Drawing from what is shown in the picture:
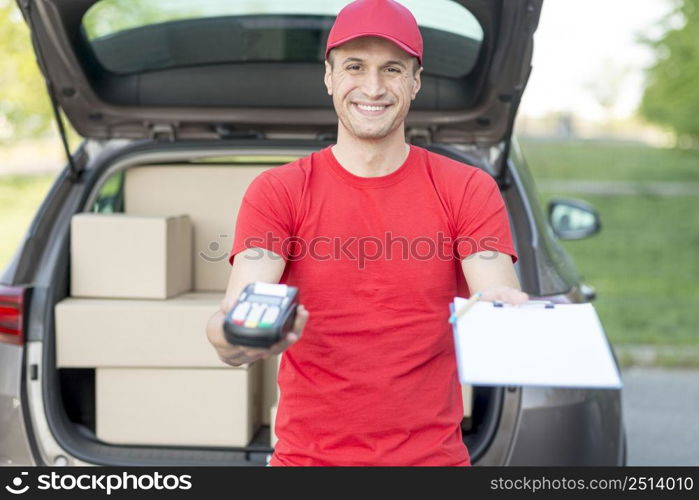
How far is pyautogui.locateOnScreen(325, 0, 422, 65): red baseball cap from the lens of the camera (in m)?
1.95

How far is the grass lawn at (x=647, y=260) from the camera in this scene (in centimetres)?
701

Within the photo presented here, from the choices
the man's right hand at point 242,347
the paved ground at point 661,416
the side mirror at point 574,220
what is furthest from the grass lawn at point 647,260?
the man's right hand at point 242,347

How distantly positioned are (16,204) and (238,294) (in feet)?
51.6

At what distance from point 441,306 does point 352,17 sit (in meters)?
0.67

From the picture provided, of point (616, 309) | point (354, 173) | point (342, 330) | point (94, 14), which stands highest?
point (94, 14)

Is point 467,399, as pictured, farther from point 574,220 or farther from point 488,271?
point 574,220

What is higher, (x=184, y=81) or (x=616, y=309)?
(x=184, y=81)

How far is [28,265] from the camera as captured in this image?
9.89 feet

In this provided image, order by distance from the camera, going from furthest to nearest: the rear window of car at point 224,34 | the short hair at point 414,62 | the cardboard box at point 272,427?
the rear window of car at point 224,34
the cardboard box at point 272,427
the short hair at point 414,62

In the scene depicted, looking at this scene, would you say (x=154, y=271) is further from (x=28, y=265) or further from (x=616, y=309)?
(x=616, y=309)

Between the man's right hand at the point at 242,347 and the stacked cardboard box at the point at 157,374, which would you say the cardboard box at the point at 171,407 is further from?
the man's right hand at the point at 242,347

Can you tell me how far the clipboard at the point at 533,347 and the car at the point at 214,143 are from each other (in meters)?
1.01

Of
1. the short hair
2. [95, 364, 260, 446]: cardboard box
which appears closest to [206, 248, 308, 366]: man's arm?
the short hair
